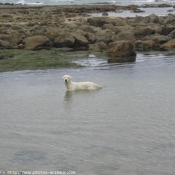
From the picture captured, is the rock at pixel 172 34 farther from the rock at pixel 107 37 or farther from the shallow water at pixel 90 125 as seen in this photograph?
the shallow water at pixel 90 125

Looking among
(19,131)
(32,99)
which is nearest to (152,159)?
(19,131)

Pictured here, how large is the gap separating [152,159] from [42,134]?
241cm

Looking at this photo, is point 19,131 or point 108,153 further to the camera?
point 19,131

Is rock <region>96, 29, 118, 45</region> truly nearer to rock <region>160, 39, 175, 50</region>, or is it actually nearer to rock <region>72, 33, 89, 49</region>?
rock <region>72, 33, 89, 49</region>

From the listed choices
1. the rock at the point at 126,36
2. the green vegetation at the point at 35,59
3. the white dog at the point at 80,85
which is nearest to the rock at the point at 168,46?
the rock at the point at 126,36

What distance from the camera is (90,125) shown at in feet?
30.4

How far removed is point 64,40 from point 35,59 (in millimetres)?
4307

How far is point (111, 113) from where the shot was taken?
10.3 m

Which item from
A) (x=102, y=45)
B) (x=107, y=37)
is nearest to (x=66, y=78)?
(x=102, y=45)

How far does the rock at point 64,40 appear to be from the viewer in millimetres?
23391

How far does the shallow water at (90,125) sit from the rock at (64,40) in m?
7.76

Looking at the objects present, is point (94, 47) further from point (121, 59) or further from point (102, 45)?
point (121, 59)

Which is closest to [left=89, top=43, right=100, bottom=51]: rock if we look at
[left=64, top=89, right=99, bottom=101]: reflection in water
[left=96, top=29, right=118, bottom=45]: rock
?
[left=96, top=29, right=118, bottom=45]: rock

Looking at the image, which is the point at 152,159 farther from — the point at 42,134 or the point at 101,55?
the point at 101,55
